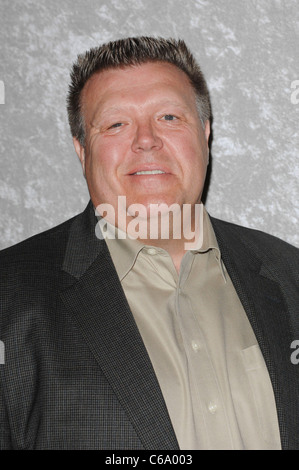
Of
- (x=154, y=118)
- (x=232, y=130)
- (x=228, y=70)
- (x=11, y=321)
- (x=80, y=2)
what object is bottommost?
(x=11, y=321)

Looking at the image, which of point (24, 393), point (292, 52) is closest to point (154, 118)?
point (292, 52)

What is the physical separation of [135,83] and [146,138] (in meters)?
0.13

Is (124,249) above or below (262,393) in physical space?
above

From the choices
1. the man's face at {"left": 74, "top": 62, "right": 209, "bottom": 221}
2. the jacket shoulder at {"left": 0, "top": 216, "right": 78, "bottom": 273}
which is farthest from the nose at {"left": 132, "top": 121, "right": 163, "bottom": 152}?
the jacket shoulder at {"left": 0, "top": 216, "right": 78, "bottom": 273}

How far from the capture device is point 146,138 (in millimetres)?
1443

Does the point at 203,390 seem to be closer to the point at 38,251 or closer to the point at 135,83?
the point at 38,251

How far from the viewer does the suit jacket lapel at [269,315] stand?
1394 mm

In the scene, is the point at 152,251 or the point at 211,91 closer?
the point at 152,251

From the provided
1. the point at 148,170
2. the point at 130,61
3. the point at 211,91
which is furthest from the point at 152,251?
the point at 211,91

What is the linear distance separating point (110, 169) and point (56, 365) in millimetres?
428

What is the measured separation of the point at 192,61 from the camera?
160cm

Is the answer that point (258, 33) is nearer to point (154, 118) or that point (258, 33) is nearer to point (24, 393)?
point (154, 118)

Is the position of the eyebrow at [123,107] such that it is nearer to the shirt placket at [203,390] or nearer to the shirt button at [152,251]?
the shirt button at [152,251]

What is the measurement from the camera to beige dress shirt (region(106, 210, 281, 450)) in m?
1.33
